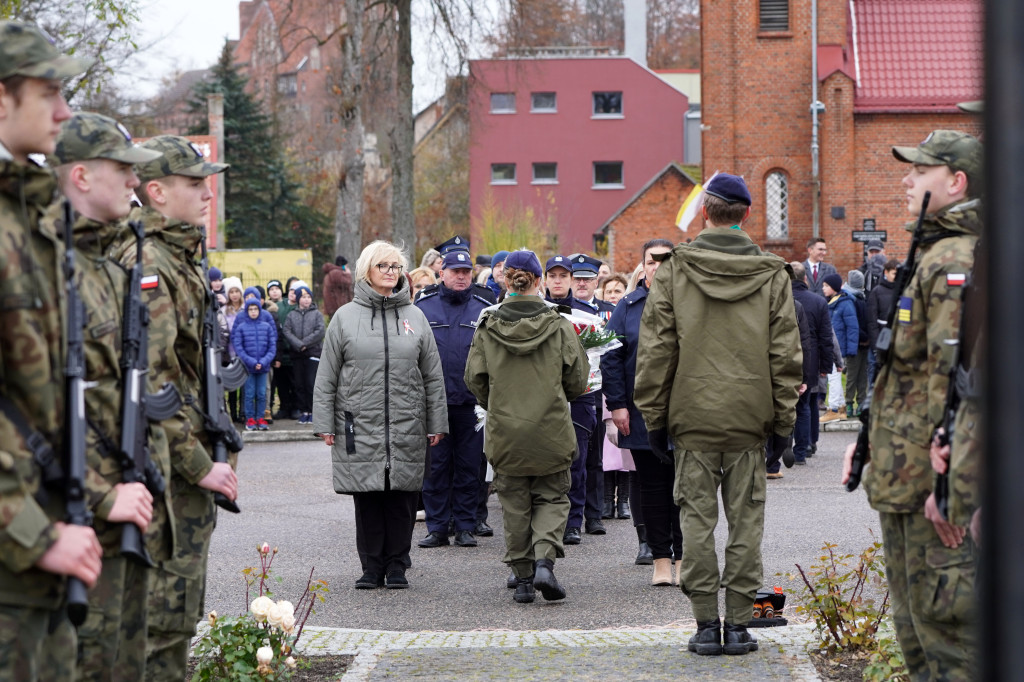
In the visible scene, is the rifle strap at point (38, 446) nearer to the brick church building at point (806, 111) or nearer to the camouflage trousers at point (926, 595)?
the camouflage trousers at point (926, 595)

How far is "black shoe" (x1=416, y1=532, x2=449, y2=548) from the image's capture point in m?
9.75

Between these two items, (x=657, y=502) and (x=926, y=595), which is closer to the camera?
(x=926, y=595)

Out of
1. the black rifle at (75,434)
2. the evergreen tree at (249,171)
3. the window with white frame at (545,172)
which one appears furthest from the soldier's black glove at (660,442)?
the window with white frame at (545,172)

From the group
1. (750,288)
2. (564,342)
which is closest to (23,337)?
(750,288)

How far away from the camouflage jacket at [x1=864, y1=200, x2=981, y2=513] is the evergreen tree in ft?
148

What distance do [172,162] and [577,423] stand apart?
216 inches

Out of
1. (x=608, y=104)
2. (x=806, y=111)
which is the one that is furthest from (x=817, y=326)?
(x=608, y=104)

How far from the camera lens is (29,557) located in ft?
8.73

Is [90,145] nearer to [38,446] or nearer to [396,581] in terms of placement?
[38,446]

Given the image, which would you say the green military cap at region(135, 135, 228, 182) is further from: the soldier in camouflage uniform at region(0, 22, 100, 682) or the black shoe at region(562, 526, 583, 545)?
the black shoe at region(562, 526, 583, 545)

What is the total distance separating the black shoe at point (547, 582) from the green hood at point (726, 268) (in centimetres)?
220

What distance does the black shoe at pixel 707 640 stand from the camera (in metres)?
6.04

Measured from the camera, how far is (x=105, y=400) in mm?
3557

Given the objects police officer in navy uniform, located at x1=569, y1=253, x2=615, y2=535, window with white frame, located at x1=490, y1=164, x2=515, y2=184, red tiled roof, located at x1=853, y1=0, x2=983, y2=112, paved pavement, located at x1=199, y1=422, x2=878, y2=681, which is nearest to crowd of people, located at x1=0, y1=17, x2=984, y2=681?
paved pavement, located at x1=199, y1=422, x2=878, y2=681
